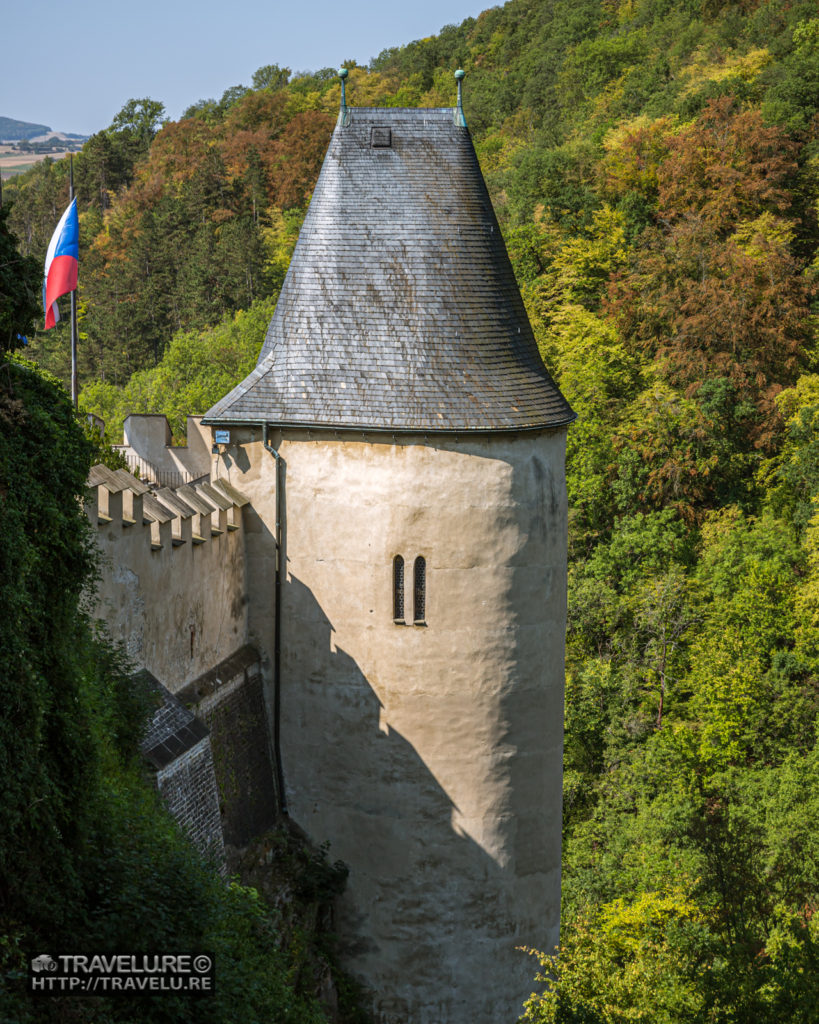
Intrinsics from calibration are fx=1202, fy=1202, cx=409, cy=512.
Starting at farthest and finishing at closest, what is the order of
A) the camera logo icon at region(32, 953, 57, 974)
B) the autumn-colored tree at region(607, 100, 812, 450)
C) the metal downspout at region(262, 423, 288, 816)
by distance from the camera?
1. the autumn-colored tree at region(607, 100, 812, 450)
2. the metal downspout at region(262, 423, 288, 816)
3. the camera logo icon at region(32, 953, 57, 974)

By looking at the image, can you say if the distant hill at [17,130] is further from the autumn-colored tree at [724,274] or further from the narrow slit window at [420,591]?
the narrow slit window at [420,591]

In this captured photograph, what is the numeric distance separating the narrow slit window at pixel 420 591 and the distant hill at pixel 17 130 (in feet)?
480

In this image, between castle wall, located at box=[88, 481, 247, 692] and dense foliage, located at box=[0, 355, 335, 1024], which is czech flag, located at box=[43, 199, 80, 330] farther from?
dense foliage, located at box=[0, 355, 335, 1024]

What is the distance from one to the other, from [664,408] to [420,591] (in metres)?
19.7

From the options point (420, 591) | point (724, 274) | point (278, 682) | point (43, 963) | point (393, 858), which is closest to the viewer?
point (43, 963)

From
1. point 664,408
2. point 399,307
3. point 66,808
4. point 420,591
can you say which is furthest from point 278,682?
point 664,408

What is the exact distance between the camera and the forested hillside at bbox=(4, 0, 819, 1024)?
21156mm

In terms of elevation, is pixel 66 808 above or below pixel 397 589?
below

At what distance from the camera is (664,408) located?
34.4m

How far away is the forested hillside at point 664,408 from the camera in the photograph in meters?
21.2

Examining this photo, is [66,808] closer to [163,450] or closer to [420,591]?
[420,591]

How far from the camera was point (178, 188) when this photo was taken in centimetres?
6128

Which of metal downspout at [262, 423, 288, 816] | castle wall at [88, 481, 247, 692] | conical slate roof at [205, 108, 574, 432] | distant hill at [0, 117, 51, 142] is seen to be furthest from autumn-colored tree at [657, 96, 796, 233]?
distant hill at [0, 117, 51, 142]

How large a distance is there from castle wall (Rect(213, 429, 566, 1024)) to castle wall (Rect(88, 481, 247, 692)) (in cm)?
71
